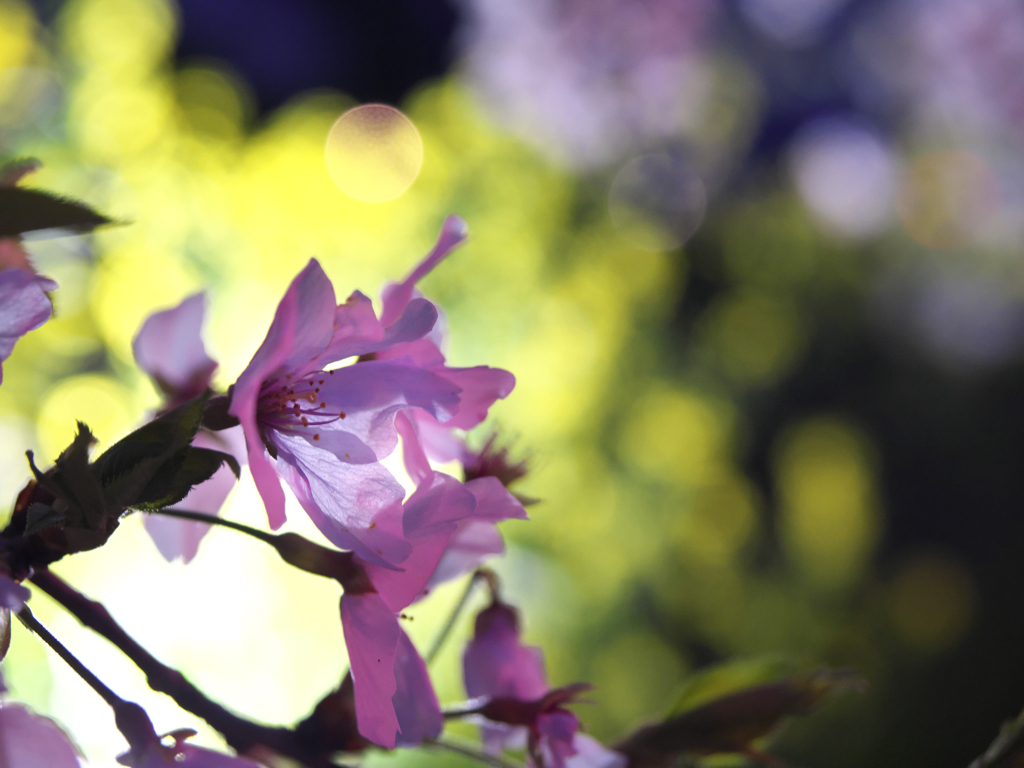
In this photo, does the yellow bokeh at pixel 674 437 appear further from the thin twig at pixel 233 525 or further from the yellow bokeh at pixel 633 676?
the thin twig at pixel 233 525

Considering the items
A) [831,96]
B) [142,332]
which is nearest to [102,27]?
[142,332]

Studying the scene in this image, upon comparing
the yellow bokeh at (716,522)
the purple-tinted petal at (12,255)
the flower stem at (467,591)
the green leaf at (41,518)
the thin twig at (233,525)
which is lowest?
the yellow bokeh at (716,522)

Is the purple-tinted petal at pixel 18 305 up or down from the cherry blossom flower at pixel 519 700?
up

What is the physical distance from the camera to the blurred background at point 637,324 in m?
0.86

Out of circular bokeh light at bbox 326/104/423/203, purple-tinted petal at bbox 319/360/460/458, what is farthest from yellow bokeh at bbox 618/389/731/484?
purple-tinted petal at bbox 319/360/460/458

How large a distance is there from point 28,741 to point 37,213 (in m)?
0.10

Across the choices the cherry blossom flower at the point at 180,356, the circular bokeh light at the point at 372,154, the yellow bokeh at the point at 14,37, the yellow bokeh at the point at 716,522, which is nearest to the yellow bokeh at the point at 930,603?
the yellow bokeh at the point at 716,522

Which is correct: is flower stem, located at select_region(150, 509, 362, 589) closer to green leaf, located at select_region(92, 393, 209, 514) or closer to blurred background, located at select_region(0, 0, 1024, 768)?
green leaf, located at select_region(92, 393, 209, 514)

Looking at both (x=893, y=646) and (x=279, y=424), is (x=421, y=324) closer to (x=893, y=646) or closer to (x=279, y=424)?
(x=279, y=424)

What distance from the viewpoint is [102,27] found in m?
0.93

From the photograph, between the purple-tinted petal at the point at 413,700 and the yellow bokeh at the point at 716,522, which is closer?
the purple-tinted petal at the point at 413,700

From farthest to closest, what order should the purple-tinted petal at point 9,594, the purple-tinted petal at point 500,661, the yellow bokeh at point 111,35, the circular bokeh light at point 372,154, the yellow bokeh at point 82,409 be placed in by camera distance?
the circular bokeh light at point 372,154
the yellow bokeh at point 111,35
the yellow bokeh at point 82,409
the purple-tinted petal at point 500,661
the purple-tinted petal at point 9,594

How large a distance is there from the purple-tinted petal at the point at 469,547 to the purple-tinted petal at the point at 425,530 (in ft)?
0.13

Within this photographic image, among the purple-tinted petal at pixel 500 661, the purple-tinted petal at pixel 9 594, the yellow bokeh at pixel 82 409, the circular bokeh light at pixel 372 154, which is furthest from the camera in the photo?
the circular bokeh light at pixel 372 154
